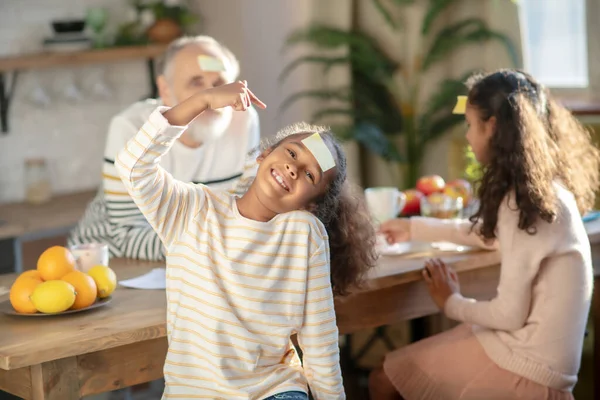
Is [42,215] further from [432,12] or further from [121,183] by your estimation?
[432,12]

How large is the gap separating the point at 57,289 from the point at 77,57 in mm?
2476

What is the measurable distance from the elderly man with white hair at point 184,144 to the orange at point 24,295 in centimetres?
63

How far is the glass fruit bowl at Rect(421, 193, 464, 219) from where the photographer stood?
2910 millimetres

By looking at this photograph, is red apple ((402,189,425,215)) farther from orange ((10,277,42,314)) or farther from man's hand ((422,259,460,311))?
orange ((10,277,42,314))

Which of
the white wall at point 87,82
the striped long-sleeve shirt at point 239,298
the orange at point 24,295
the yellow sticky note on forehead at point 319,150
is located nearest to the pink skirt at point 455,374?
the striped long-sleeve shirt at point 239,298

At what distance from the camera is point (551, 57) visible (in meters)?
4.43

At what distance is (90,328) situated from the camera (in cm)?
201

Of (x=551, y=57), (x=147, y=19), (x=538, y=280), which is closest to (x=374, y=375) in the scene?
(x=538, y=280)

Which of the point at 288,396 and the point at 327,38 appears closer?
the point at 288,396

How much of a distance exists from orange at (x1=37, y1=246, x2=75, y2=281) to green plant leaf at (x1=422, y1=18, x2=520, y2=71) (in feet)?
8.71

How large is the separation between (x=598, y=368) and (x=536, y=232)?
944 mm

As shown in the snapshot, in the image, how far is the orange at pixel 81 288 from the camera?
82.9 inches

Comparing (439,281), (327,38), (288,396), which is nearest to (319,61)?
(327,38)

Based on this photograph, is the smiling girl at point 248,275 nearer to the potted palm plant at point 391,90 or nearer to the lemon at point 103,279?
the lemon at point 103,279
